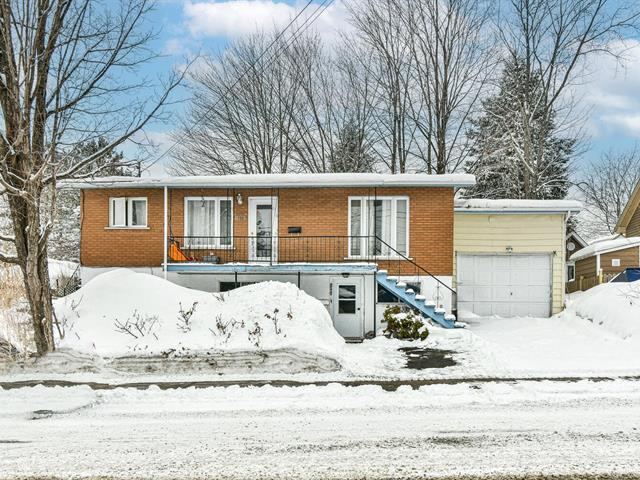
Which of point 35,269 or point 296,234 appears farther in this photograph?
point 296,234

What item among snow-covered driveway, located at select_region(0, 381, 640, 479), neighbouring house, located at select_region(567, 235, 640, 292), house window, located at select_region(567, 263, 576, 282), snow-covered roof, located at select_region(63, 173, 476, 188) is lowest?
snow-covered driveway, located at select_region(0, 381, 640, 479)

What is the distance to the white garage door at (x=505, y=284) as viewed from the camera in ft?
61.2

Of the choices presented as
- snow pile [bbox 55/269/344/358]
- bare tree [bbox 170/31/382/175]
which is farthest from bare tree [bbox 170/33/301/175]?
snow pile [bbox 55/269/344/358]

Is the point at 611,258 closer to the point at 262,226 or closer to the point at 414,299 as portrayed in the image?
the point at 414,299

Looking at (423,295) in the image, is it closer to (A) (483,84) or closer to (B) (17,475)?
(B) (17,475)

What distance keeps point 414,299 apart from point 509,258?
17.8 ft

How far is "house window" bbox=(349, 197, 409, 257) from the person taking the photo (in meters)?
16.4

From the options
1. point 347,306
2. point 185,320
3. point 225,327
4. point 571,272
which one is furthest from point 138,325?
point 571,272

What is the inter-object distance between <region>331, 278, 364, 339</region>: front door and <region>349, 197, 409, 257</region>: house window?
1.43 metres

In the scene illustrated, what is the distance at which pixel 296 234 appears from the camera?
1664 cm

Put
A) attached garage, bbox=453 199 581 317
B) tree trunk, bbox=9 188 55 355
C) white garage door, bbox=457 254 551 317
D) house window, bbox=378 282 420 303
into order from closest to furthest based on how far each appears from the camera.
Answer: tree trunk, bbox=9 188 55 355 → house window, bbox=378 282 420 303 → attached garage, bbox=453 199 581 317 → white garage door, bbox=457 254 551 317

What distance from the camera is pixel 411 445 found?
6.14 metres

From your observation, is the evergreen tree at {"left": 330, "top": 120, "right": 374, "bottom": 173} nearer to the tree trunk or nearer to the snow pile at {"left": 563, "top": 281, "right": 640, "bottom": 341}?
the snow pile at {"left": 563, "top": 281, "right": 640, "bottom": 341}

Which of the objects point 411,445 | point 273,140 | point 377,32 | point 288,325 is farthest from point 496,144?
A: point 411,445
